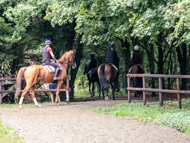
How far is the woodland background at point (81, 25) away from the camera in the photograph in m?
12.8

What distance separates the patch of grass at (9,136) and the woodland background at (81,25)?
465 cm

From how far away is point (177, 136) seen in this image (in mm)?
8414

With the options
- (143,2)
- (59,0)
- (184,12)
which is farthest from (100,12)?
(184,12)

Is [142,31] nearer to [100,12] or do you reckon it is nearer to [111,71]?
[100,12]

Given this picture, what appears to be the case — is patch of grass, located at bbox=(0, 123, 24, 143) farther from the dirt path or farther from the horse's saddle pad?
the horse's saddle pad

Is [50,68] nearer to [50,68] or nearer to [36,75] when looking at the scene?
[50,68]

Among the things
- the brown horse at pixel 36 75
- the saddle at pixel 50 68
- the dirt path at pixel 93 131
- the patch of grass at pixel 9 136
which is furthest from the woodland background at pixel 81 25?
the patch of grass at pixel 9 136

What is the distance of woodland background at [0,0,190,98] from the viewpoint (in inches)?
503

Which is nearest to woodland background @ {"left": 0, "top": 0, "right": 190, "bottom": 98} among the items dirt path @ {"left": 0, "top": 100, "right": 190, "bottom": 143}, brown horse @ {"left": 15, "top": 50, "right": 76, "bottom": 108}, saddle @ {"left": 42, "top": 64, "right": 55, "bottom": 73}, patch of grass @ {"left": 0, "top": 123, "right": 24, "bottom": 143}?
brown horse @ {"left": 15, "top": 50, "right": 76, "bottom": 108}

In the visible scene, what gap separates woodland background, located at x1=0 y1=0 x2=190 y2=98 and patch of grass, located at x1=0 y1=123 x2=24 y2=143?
4.65 m

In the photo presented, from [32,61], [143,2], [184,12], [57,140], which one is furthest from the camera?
[32,61]

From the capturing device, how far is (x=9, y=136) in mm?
8250

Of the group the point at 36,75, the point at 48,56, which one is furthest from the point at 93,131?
the point at 48,56

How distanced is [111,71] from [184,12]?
36.4 ft
